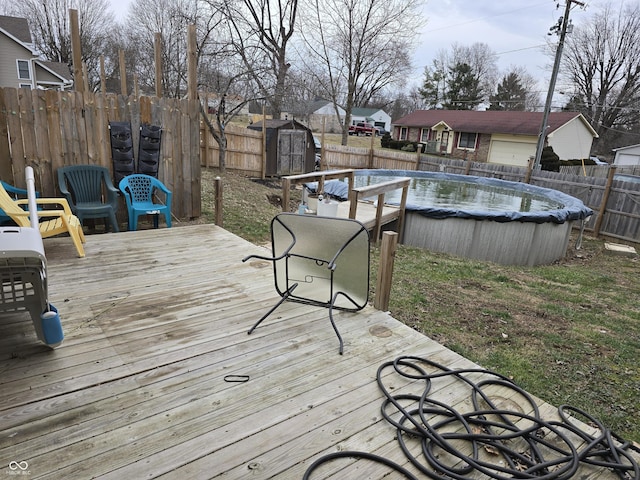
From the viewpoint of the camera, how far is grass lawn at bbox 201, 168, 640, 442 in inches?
106

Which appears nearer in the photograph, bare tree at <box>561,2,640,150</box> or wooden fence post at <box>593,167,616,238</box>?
wooden fence post at <box>593,167,616,238</box>

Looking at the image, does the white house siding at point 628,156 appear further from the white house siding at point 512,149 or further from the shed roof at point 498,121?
the white house siding at point 512,149

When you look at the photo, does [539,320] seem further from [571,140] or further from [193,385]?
[571,140]

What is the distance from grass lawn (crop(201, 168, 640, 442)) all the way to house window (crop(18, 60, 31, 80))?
1958 cm

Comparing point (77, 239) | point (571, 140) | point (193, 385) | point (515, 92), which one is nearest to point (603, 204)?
point (193, 385)

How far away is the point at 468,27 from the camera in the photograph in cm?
2650

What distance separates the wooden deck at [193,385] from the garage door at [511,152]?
23.4m

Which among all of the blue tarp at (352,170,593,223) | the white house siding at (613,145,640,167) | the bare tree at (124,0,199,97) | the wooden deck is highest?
the bare tree at (124,0,199,97)

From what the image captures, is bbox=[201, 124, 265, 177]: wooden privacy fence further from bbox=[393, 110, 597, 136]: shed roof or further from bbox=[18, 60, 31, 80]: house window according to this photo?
bbox=[393, 110, 597, 136]: shed roof

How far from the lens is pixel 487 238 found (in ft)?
22.4

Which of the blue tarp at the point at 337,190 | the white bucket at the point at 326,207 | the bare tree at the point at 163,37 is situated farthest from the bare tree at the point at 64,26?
the white bucket at the point at 326,207

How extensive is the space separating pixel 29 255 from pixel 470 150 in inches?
1059

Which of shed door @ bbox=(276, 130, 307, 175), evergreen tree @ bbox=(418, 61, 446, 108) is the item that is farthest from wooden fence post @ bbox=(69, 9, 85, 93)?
evergreen tree @ bbox=(418, 61, 446, 108)

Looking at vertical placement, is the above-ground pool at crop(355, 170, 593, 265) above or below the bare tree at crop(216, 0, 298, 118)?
below
